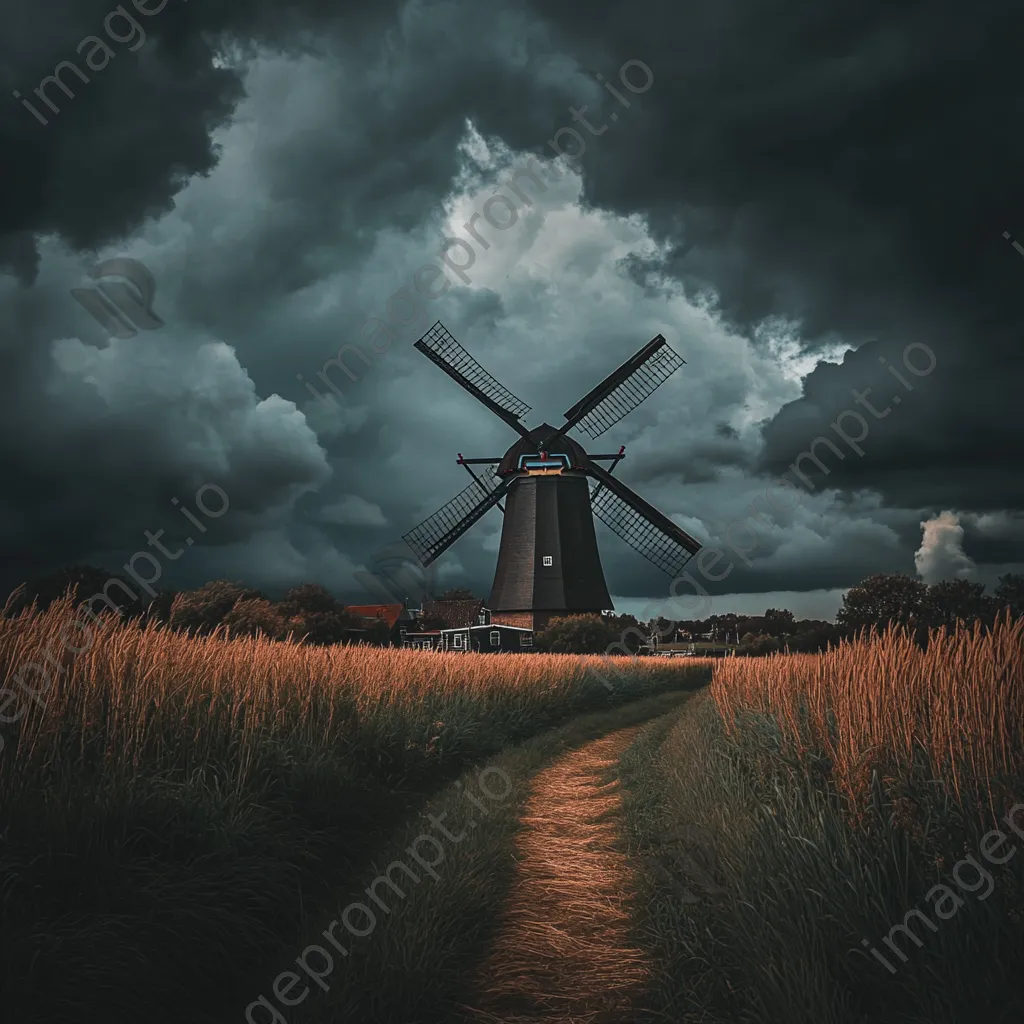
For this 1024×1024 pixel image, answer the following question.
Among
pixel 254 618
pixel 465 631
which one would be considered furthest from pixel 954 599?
pixel 465 631

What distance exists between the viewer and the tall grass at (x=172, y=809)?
3.23 m

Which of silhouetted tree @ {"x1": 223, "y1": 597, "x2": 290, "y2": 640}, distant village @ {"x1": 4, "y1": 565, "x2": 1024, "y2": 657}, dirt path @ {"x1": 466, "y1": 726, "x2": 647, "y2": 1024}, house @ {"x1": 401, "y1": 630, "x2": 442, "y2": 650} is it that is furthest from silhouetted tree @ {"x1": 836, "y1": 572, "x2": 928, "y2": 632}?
house @ {"x1": 401, "y1": 630, "x2": 442, "y2": 650}

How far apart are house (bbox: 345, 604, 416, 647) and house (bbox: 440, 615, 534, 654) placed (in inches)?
316

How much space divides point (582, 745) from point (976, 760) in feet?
30.6

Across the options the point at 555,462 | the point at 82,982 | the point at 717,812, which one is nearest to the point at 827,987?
the point at 717,812

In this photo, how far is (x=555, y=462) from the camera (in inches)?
1382

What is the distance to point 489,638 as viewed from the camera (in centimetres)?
4284

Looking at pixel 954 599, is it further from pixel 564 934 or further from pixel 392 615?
pixel 392 615

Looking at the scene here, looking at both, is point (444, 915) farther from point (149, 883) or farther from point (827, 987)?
point (827, 987)

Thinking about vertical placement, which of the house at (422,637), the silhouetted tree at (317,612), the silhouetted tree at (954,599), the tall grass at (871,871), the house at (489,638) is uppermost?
the house at (422,637)

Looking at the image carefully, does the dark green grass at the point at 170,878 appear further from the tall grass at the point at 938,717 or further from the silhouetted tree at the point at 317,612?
the silhouetted tree at the point at 317,612

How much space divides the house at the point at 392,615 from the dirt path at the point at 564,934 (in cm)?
4605

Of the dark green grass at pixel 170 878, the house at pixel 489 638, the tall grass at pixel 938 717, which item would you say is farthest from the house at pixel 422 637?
the tall grass at pixel 938 717

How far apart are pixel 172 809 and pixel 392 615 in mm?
52418
